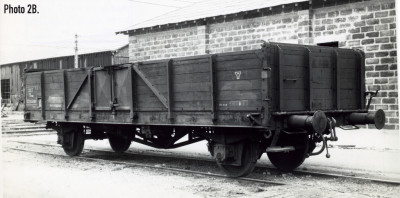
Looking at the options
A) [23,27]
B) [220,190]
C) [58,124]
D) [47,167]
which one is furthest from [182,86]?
[58,124]

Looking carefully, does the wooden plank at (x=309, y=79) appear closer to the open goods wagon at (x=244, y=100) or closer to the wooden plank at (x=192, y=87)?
the open goods wagon at (x=244, y=100)

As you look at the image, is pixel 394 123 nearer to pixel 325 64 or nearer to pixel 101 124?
pixel 325 64

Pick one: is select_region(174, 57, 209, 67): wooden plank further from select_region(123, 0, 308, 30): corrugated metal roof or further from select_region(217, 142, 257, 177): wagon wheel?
select_region(123, 0, 308, 30): corrugated metal roof

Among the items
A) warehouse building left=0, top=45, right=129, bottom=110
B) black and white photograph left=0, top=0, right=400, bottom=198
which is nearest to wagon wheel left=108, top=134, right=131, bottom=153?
black and white photograph left=0, top=0, right=400, bottom=198

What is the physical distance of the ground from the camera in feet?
24.4

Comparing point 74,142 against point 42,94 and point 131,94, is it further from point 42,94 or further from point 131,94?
point 131,94

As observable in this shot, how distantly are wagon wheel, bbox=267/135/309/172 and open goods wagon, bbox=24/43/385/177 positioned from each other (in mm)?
18

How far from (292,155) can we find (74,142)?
584 cm

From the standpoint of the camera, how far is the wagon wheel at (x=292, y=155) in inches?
349

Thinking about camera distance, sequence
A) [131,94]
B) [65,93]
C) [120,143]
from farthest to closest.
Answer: [120,143] → [65,93] → [131,94]

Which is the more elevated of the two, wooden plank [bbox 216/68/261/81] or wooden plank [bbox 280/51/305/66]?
wooden plank [bbox 280/51/305/66]

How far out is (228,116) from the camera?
816 centimetres

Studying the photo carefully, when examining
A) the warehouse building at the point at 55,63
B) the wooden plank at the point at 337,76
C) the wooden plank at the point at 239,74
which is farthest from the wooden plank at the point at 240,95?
the warehouse building at the point at 55,63

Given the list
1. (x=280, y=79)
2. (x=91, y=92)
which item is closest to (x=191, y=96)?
(x=280, y=79)
